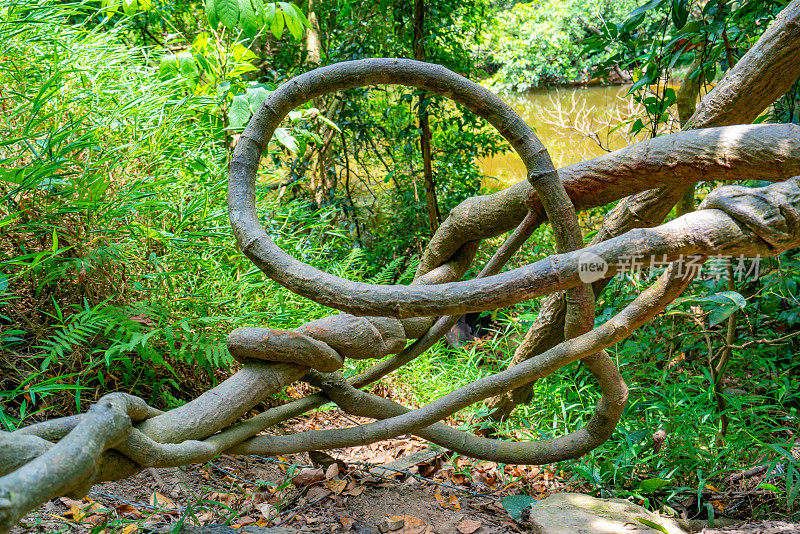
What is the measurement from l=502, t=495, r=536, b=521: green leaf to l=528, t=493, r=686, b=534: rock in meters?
0.05

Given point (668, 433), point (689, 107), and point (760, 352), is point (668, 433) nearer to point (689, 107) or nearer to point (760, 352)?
point (760, 352)

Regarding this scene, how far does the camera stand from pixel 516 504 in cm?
177

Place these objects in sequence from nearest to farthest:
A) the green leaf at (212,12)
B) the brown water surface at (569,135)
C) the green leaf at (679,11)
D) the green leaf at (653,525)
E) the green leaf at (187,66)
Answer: the green leaf at (653,525) < the green leaf at (212,12) < the green leaf at (679,11) < the green leaf at (187,66) < the brown water surface at (569,135)

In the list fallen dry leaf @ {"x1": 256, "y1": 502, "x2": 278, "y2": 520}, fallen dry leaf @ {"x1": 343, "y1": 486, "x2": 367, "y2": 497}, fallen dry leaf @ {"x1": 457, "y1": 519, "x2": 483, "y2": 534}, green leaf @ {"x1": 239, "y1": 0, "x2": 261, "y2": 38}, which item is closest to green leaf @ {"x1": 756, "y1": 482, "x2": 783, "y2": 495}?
fallen dry leaf @ {"x1": 457, "y1": 519, "x2": 483, "y2": 534}

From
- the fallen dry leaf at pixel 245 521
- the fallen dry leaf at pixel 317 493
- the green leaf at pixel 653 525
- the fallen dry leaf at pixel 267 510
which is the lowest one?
the green leaf at pixel 653 525

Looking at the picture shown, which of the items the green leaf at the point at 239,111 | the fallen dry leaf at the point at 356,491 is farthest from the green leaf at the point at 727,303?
the green leaf at the point at 239,111

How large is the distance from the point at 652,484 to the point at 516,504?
0.48m

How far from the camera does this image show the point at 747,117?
1.76 m

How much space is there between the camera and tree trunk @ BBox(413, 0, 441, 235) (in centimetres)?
355

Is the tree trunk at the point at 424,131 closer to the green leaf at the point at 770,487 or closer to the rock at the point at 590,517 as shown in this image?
the rock at the point at 590,517

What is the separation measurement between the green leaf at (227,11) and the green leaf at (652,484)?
2125 mm

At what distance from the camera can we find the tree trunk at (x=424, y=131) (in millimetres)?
3549

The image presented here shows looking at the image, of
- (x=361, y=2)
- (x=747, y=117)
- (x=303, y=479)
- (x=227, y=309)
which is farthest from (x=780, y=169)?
(x=361, y=2)

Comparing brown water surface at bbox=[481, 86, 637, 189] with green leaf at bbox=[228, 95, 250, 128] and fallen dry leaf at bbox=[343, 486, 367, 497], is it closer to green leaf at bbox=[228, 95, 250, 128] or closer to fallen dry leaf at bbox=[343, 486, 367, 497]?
green leaf at bbox=[228, 95, 250, 128]
